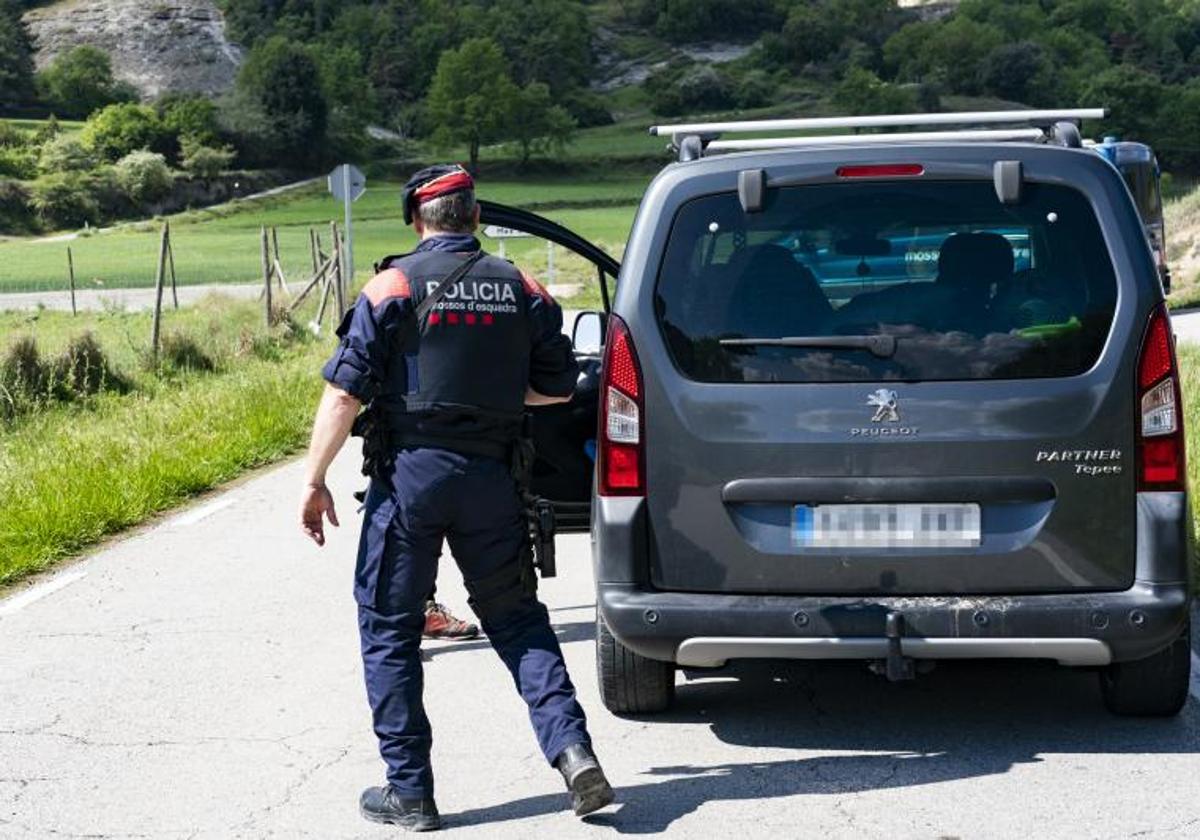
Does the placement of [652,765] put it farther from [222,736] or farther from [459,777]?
[222,736]

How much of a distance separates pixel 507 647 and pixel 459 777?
1.69ft

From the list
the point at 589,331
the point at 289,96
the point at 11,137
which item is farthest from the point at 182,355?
the point at 289,96

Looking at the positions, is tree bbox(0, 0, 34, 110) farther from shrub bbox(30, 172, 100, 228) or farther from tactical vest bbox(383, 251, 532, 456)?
tactical vest bbox(383, 251, 532, 456)

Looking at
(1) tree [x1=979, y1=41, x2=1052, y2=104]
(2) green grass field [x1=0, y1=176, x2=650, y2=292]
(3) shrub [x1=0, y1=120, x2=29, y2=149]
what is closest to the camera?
(2) green grass field [x1=0, y1=176, x2=650, y2=292]

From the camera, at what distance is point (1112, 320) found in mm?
5340

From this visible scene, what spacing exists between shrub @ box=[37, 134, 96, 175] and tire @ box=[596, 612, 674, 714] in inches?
4231

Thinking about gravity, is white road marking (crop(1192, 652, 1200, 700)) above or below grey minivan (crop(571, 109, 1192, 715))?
below

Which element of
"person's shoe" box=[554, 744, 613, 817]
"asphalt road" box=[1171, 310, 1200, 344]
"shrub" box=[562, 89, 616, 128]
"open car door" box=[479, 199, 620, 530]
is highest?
"open car door" box=[479, 199, 620, 530]

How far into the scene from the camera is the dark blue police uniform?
4.85m

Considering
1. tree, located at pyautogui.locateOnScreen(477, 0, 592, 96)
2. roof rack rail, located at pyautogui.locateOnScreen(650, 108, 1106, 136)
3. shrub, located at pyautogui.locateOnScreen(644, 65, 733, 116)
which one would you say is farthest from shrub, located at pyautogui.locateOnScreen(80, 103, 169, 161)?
roof rack rail, located at pyautogui.locateOnScreen(650, 108, 1106, 136)

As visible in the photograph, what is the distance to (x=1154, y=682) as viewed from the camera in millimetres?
5707

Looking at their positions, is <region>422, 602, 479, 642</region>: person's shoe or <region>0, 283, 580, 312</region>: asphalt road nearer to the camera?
<region>422, 602, 479, 642</region>: person's shoe

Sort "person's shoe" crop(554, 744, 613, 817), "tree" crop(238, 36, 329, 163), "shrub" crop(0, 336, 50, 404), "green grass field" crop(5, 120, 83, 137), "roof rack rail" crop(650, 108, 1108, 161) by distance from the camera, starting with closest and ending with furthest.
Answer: "person's shoe" crop(554, 744, 613, 817), "roof rack rail" crop(650, 108, 1108, 161), "shrub" crop(0, 336, 50, 404), "tree" crop(238, 36, 329, 163), "green grass field" crop(5, 120, 83, 137)

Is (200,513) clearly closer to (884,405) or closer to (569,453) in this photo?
(569,453)
